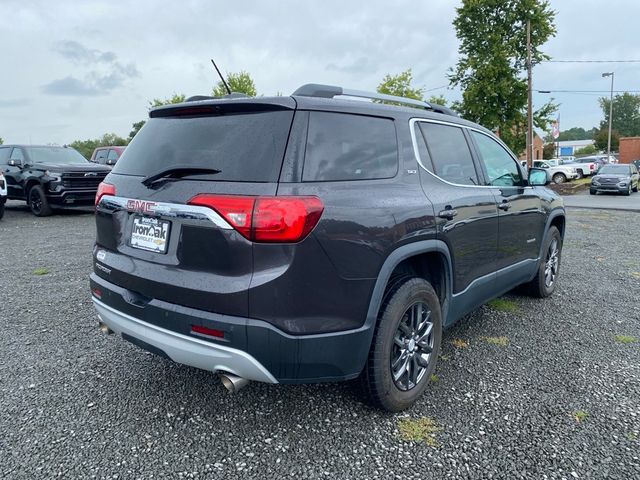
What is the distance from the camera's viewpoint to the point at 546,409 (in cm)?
282

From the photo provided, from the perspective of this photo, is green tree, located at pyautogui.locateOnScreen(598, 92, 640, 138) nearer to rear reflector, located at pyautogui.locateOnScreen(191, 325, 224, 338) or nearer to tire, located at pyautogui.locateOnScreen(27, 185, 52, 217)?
tire, located at pyautogui.locateOnScreen(27, 185, 52, 217)

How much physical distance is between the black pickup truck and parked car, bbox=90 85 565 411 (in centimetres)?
933

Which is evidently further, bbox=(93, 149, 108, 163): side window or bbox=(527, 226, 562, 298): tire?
bbox=(93, 149, 108, 163): side window

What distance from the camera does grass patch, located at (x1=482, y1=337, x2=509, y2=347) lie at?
380cm

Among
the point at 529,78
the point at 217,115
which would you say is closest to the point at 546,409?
the point at 217,115

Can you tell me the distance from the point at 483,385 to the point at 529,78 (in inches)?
974

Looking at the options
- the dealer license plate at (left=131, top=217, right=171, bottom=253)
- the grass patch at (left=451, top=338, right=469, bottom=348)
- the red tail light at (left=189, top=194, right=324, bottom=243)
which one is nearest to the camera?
the red tail light at (left=189, top=194, right=324, bottom=243)

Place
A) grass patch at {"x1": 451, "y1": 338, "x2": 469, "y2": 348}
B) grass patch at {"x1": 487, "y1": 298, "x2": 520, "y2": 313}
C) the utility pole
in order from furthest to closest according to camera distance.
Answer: the utility pole
grass patch at {"x1": 487, "y1": 298, "x2": 520, "y2": 313}
grass patch at {"x1": 451, "y1": 338, "x2": 469, "y2": 348}

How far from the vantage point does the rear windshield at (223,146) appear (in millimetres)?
2246

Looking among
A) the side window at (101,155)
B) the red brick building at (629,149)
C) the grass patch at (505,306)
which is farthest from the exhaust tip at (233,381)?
the red brick building at (629,149)

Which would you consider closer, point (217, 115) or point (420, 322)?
point (217, 115)

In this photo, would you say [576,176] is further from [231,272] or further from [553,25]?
[231,272]

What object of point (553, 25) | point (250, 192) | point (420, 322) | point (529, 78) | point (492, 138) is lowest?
point (420, 322)

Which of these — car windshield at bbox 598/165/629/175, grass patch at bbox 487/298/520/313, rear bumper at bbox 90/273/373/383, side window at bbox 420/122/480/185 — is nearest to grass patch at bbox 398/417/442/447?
rear bumper at bbox 90/273/373/383
